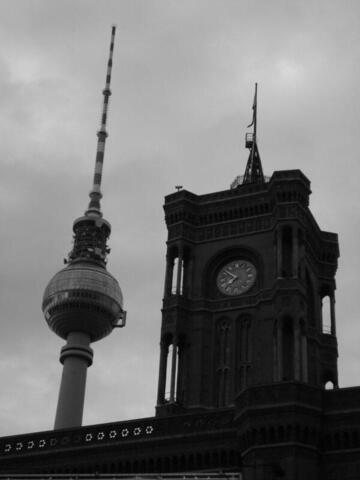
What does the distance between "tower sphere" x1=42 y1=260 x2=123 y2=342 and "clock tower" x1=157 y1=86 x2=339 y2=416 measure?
4176cm

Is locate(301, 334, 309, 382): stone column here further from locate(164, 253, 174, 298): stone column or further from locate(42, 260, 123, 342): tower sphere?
locate(42, 260, 123, 342): tower sphere

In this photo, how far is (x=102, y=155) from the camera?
450 feet

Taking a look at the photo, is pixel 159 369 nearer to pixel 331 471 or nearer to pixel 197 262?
pixel 197 262

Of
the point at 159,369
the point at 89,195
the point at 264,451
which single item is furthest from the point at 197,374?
the point at 89,195

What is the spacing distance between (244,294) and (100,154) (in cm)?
6317

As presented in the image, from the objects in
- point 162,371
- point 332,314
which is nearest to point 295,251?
point 332,314

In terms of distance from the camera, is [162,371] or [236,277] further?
[236,277]

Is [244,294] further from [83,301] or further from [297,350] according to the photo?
[83,301]

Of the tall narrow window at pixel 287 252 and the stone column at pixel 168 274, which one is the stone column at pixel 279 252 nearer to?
the tall narrow window at pixel 287 252

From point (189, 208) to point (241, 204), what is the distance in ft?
14.5

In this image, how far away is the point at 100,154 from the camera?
13688cm

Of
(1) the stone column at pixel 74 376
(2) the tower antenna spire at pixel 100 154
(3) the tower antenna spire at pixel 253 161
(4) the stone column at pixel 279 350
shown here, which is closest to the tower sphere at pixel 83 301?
(1) the stone column at pixel 74 376

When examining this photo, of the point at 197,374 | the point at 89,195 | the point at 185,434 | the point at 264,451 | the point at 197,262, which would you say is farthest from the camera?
the point at 89,195

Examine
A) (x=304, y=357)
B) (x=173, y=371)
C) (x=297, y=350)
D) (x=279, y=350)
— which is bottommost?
(x=173, y=371)
